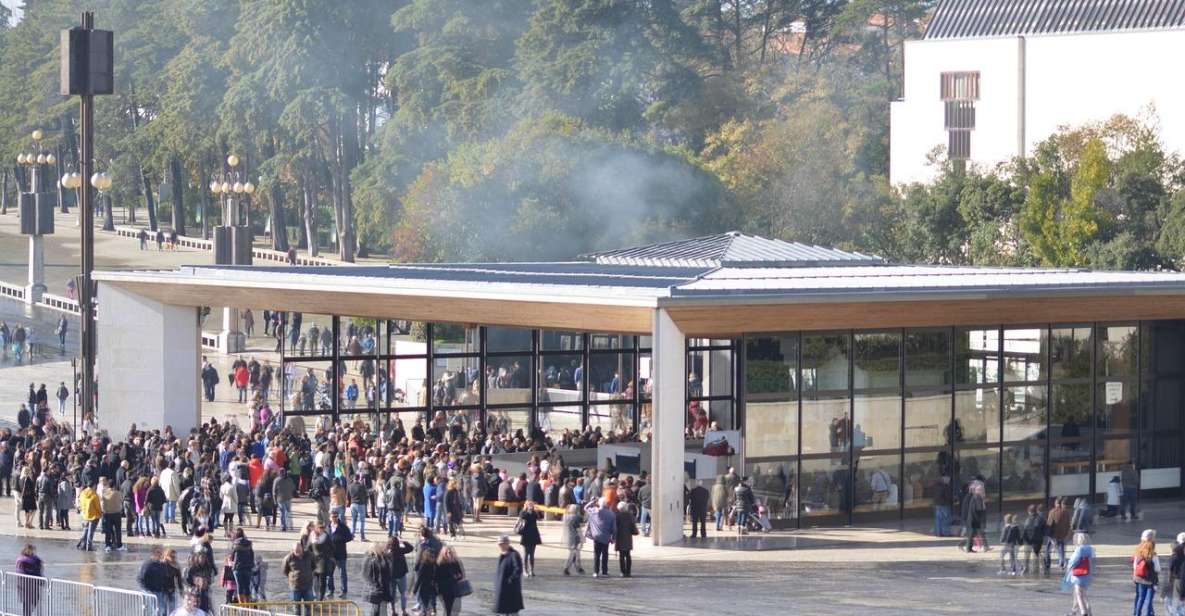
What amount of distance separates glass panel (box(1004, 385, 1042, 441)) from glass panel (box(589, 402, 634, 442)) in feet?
32.1

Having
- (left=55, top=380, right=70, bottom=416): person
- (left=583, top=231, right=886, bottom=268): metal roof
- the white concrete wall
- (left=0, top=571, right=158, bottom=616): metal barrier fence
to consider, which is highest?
the white concrete wall

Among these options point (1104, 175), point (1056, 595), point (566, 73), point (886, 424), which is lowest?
point (1056, 595)

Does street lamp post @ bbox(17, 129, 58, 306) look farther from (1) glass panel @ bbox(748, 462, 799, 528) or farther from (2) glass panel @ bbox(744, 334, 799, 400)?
(1) glass panel @ bbox(748, 462, 799, 528)

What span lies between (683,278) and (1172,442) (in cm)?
962

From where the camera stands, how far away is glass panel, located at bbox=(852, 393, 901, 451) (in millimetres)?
34812

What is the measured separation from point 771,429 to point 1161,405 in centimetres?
869

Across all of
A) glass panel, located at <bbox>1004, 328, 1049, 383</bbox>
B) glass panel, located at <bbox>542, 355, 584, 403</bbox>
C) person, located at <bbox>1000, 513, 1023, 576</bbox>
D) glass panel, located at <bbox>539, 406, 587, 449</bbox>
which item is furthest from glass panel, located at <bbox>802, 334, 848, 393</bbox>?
glass panel, located at <bbox>542, 355, 584, 403</bbox>

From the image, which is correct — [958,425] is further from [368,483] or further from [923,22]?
[923,22]

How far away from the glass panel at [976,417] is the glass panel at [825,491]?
2.21m

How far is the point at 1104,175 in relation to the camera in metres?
67.8

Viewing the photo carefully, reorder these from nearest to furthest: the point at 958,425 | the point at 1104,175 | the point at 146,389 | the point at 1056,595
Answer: the point at 1056,595, the point at 958,425, the point at 146,389, the point at 1104,175

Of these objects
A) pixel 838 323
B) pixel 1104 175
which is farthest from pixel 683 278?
pixel 1104 175

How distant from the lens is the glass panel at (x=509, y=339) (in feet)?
158

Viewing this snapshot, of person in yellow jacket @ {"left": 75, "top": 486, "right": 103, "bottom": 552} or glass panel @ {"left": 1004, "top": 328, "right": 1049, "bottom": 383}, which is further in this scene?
glass panel @ {"left": 1004, "top": 328, "right": 1049, "bottom": 383}
